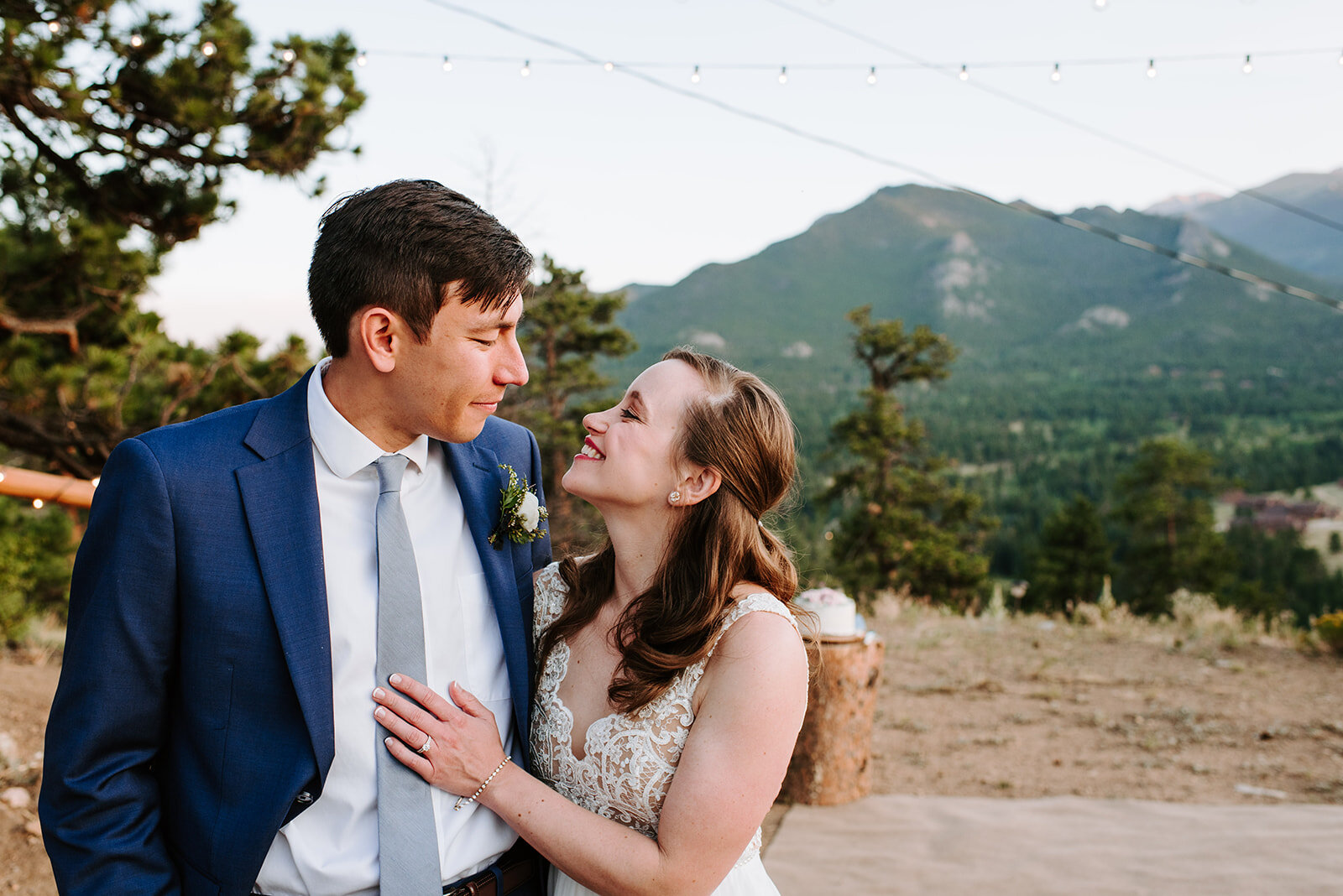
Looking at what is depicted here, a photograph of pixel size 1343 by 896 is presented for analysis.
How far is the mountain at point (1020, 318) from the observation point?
7588 cm

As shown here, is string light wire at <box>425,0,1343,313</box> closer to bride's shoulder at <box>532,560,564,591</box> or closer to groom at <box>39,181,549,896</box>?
bride's shoulder at <box>532,560,564,591</box>

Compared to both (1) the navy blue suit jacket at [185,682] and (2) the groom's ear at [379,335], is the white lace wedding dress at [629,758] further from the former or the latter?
(2) the groom's ear at [379,335]

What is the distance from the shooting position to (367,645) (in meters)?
1.67

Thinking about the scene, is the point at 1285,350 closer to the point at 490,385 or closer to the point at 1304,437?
the point at 1304,437

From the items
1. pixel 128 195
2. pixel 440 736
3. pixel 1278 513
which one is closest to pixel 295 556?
pixel 440 736

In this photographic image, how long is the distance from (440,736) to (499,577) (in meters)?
0.37

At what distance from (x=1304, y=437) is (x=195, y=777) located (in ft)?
255

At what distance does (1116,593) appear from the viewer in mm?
34094

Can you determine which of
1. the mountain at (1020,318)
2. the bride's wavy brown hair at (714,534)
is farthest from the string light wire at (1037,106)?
the mountain at (1020,318)

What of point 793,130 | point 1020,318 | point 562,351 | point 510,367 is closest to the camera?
point 510,367

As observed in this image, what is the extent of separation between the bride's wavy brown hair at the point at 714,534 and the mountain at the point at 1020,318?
48.3m

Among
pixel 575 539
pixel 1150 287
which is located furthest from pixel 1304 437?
pixel 575 539

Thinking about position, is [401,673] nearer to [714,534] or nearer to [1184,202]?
[714,534]

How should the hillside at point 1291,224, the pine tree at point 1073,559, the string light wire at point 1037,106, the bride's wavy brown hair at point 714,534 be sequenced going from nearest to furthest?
1. the bride's wavy brown hair at point 714,534
2. the string light wire at point 1037,106
3. the pine tree at point 1073,559
4. the hillside at point 1291,224
